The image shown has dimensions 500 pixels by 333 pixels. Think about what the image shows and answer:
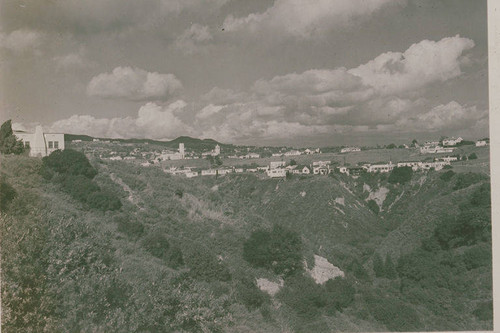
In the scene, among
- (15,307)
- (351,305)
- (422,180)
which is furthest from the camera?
(422,180)

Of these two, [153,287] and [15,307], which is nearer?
[15,307]

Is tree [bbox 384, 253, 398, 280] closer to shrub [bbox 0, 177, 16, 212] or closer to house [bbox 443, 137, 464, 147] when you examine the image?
shrub [bbox 0, 177, 16, 212]

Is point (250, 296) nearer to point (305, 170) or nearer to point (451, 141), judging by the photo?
point (305, 170)

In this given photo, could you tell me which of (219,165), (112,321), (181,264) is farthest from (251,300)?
(219,165)

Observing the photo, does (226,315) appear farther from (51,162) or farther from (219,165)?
(219,165)

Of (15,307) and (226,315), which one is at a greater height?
(15,307)

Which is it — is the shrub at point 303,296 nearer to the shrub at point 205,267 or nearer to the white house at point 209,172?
the shrub at point 205,267

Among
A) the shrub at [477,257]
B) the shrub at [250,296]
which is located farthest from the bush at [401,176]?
the shrub at [250,296]
